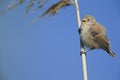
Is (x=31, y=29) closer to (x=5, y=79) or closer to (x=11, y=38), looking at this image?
(x=11, y=38)

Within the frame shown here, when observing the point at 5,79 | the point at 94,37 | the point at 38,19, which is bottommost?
the point at 5,79

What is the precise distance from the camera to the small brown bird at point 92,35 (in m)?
0.95

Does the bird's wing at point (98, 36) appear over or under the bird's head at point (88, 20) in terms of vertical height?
under

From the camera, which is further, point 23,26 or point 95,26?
point 23,26

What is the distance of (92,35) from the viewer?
3.22 feet

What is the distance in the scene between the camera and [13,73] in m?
1.10

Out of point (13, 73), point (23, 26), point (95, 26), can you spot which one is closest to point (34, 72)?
point (13, 73)

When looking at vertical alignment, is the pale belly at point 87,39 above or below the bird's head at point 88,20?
below

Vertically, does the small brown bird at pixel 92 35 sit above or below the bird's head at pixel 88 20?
below

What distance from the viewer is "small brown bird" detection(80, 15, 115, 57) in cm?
95

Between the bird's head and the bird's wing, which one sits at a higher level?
the bird's head

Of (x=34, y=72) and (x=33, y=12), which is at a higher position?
(x=33, y=12)

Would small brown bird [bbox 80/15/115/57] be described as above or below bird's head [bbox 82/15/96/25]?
below

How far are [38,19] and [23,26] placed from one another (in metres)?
0.06
